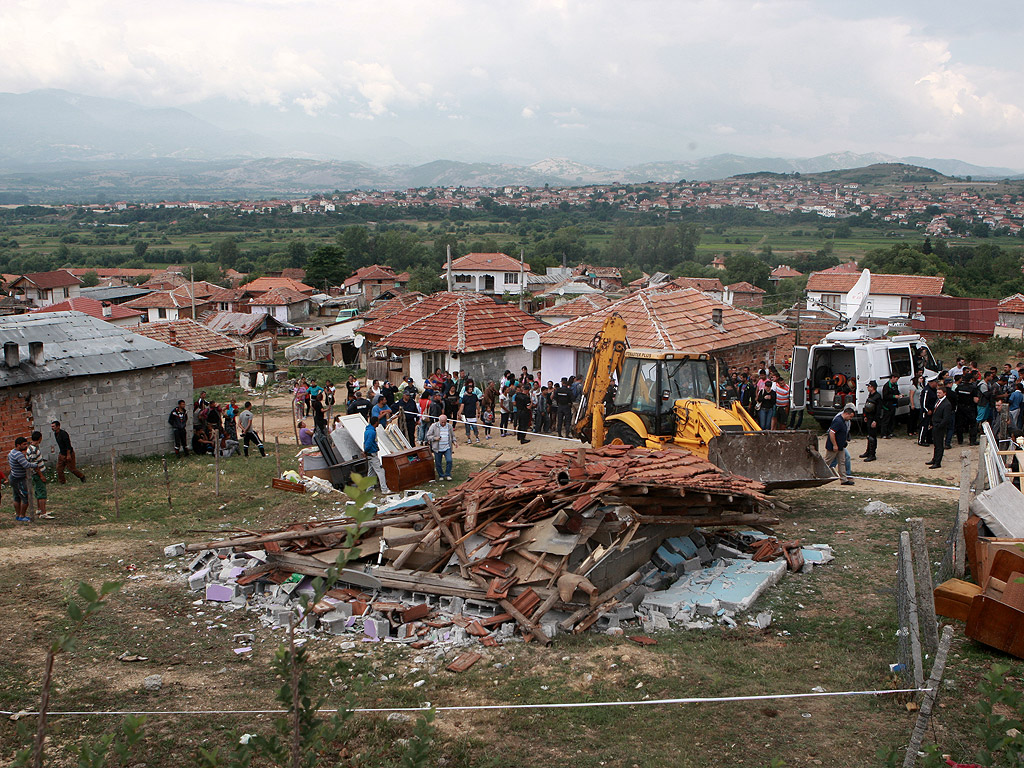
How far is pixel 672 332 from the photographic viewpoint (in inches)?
901

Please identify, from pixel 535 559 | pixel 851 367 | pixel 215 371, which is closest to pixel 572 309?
pixel 215 371

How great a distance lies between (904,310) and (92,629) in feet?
170

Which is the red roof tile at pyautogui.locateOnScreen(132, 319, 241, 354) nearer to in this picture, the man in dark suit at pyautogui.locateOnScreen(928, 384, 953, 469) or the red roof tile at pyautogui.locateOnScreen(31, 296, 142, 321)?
the red roof tile at pyautogui.locateOnScreen(31, 296, 142, 321)

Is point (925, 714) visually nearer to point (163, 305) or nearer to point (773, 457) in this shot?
point (773, 457)

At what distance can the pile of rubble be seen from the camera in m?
9.03

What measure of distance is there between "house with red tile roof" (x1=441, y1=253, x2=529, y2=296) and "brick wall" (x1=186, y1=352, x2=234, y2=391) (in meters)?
44.6

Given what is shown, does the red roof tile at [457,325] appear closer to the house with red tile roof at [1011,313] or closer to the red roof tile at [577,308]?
the red roof tile at [577,308]

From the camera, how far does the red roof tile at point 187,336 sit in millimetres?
36344

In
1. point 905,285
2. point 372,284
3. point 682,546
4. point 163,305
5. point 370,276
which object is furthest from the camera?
point 370,276

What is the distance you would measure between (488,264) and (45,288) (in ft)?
133

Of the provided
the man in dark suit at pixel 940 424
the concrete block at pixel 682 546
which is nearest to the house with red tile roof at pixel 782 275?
the man in dark suit at pixel 940 424

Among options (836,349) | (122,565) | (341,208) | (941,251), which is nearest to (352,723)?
(122,565)

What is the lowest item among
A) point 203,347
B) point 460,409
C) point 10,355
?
point 203,347

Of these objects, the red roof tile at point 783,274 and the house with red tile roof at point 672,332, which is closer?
the house with red tile roof at point 672,332
